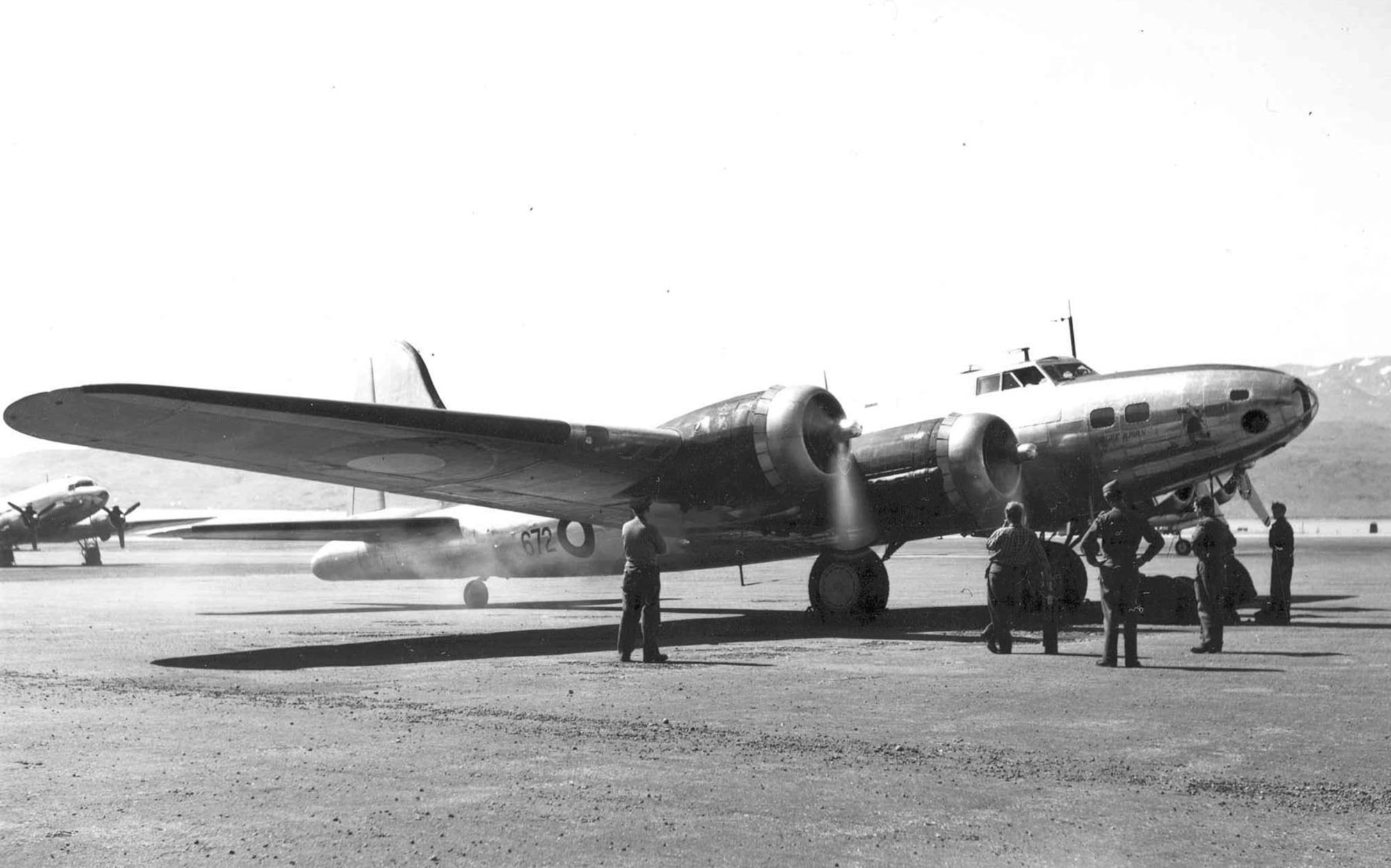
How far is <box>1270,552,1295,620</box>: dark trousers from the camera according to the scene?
1795 centimetres

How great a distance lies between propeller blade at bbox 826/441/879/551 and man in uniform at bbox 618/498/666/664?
13.4 feet

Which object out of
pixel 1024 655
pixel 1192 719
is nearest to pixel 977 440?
pixel 1024 655

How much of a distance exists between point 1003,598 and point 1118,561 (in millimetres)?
1423

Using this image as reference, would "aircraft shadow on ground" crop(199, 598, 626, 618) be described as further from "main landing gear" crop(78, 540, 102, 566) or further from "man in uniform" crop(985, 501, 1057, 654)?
"main landing gear" crop(78, 540, 102, 566)

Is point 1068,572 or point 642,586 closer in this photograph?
point 642,586

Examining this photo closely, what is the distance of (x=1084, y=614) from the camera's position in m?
19.5

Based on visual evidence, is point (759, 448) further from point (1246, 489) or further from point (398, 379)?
point (1246, 489)

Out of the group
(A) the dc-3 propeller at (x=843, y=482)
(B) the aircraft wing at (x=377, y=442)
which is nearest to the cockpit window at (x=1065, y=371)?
(A) the dc-3 propeller at (x=843, y=482)

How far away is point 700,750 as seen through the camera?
800 centimetres

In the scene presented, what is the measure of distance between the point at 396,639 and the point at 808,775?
34.5 feet

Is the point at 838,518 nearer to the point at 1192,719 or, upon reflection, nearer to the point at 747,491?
the point at 747,491

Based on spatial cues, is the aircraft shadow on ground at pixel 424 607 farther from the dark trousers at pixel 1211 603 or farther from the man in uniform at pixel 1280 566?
the dark trousers at pixel 1211 603

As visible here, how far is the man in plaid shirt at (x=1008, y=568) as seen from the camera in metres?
13.4

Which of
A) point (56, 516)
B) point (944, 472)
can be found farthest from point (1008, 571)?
point (56, 516)
